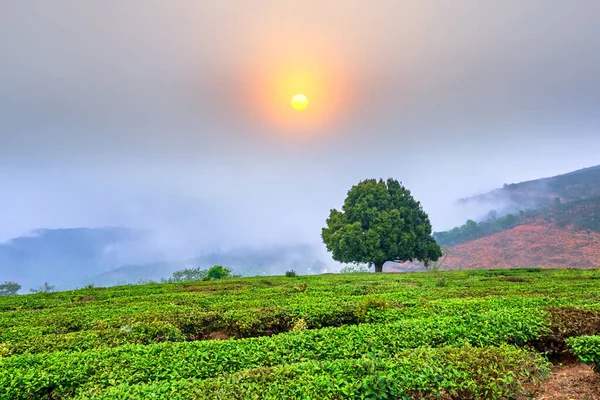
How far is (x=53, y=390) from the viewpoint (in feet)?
17.2

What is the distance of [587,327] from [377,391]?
5705 mm

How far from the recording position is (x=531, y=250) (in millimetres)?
76062

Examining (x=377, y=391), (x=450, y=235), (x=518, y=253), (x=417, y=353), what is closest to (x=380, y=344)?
(x=417, y=353)

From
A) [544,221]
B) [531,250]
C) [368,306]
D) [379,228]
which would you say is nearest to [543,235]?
[531,250]

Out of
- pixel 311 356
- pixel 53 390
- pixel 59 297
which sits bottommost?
pixel 311 356

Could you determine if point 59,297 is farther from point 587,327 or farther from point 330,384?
point 587,327

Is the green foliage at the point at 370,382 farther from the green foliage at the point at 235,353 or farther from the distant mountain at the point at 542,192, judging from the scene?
the distant mountain at the point at 542,192

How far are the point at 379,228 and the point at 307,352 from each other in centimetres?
2834

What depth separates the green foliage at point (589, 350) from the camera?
5.32 meters

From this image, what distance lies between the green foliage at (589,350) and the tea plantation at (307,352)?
0.07 feet

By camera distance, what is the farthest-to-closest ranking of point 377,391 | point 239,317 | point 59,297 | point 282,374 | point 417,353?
point 59,297 → point 239,317 → point 417,353 → point 282,374 → point 377,391

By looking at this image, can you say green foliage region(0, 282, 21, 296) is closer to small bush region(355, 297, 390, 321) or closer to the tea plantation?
the tea plantation

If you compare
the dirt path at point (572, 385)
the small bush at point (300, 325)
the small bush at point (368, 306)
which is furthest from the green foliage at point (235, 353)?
the small bush at point (368, 306)

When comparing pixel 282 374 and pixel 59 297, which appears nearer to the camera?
pixel 282 374
